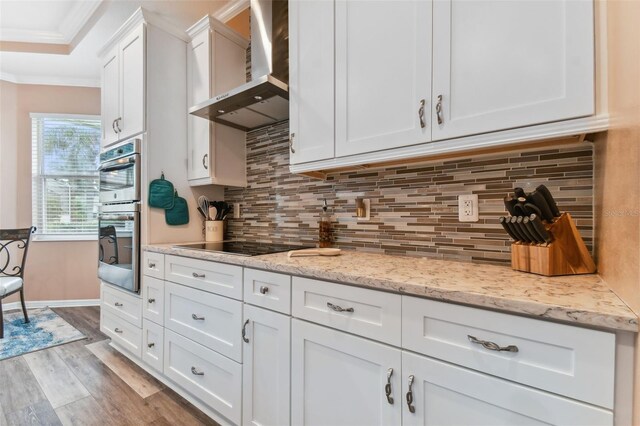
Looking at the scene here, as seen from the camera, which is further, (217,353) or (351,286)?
(217,353)

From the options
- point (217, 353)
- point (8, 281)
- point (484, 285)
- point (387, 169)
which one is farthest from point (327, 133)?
point (8, 281)

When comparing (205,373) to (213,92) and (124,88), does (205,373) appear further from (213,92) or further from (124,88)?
(124,88)

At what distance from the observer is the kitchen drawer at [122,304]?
213 cm

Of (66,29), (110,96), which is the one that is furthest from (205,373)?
(66,29)

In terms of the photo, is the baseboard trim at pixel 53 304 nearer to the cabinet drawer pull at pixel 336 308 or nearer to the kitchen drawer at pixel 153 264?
the kitchen drawer at pixel 153 264

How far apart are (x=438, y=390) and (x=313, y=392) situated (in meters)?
0.49

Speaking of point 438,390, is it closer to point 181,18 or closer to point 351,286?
point 351,286

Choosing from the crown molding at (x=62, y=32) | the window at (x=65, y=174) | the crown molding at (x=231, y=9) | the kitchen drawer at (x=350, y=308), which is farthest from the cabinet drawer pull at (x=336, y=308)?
the window at (x=65, y=174)

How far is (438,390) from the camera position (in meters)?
0.88

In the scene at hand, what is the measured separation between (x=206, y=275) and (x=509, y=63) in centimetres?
160

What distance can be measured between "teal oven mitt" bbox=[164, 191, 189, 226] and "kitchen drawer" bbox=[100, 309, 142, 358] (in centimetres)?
78

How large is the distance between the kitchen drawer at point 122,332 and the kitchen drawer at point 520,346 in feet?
6.59

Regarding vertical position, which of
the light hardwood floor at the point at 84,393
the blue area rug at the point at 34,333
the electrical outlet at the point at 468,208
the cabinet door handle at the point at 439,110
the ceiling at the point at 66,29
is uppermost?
the ceiling at the point at 66,29

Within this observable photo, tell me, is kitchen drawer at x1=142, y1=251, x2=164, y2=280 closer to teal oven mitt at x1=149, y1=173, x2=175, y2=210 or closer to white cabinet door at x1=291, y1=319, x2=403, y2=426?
teal oven mitt at x1=149, y1=173, x2=175, y2=210
